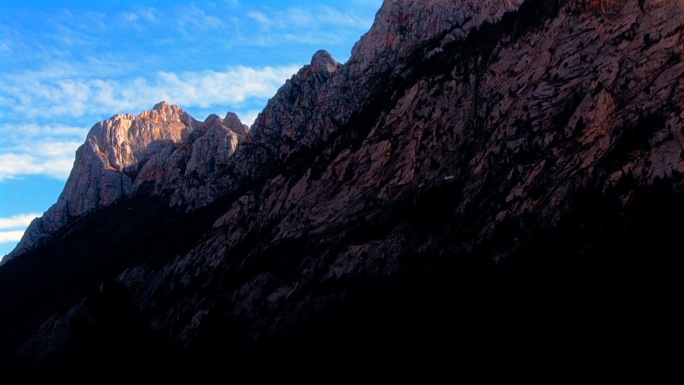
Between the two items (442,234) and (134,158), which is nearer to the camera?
(442,234)

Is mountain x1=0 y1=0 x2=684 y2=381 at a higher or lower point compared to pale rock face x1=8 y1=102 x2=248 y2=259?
lower

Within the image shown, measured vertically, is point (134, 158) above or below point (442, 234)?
above

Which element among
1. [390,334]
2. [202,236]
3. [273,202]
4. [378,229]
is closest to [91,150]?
[202,236]

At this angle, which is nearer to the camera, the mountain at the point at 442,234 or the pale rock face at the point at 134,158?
the mountain at the point at 442,234

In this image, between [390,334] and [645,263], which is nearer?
[645,263]

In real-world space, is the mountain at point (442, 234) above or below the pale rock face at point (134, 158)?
below

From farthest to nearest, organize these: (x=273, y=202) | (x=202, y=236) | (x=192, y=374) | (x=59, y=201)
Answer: (x=59, y=201) → (x=202, y=236) → (x=273, y=202) → (x=192, y=374)

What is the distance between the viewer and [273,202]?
65000 mm

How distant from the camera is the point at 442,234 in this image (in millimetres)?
45875

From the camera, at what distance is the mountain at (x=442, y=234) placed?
116 ft

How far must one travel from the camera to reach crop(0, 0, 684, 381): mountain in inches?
1387

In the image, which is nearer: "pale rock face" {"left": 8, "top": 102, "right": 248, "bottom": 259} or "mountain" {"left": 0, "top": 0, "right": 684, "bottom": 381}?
"mountain" {"left": 0, "top": 0, "right": 684, "bottom": 381}

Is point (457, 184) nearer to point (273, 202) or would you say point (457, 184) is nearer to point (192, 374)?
point (273, 202)

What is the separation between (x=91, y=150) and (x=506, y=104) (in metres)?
105
